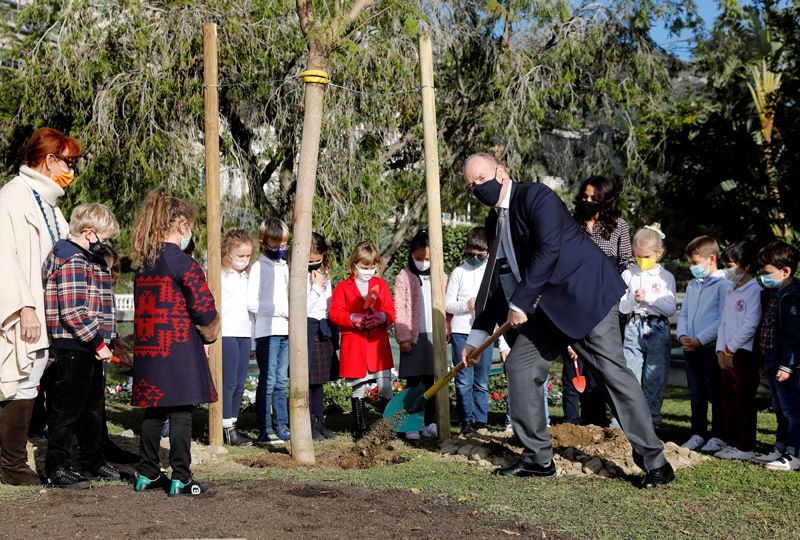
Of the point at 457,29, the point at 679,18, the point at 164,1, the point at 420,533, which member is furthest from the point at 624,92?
the point at 420,533

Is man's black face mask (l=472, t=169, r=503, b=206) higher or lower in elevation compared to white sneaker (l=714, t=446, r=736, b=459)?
higher

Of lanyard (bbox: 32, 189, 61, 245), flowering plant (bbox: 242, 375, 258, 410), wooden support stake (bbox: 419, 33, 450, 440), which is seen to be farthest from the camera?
flowering plant (bbox: 242, 375, 258, 410)

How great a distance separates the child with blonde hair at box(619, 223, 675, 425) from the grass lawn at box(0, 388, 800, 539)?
1163 mm

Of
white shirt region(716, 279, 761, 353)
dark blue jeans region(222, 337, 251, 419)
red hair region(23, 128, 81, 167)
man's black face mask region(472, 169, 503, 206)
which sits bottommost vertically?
dark blue jeans region(222, 337, 251, 419)

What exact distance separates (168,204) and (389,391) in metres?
3.40

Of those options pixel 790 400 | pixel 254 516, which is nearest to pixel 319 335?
pixel 254 516

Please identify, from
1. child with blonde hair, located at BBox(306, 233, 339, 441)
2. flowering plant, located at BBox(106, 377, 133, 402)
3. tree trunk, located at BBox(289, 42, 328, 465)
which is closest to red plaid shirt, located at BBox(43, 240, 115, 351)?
tree trunk, located at BBox(289, 42, 328, 465)

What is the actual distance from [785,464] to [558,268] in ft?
7.11

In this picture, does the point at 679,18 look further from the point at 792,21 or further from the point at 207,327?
the point at 207,327

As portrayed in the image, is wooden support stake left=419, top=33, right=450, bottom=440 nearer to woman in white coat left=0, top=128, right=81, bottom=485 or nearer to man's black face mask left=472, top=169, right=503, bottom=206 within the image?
man's black face mask left=472, top=169, right=503, bottom=206

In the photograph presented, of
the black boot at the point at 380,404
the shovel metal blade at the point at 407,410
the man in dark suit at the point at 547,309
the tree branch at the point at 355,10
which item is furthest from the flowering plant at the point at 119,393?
the man in dark suit at the point at 547,309

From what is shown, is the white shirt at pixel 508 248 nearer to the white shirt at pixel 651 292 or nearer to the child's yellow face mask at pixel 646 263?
the white shirt at pixel 651 292

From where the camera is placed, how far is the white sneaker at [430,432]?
7.94 meters

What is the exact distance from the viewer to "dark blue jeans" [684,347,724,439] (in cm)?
750
